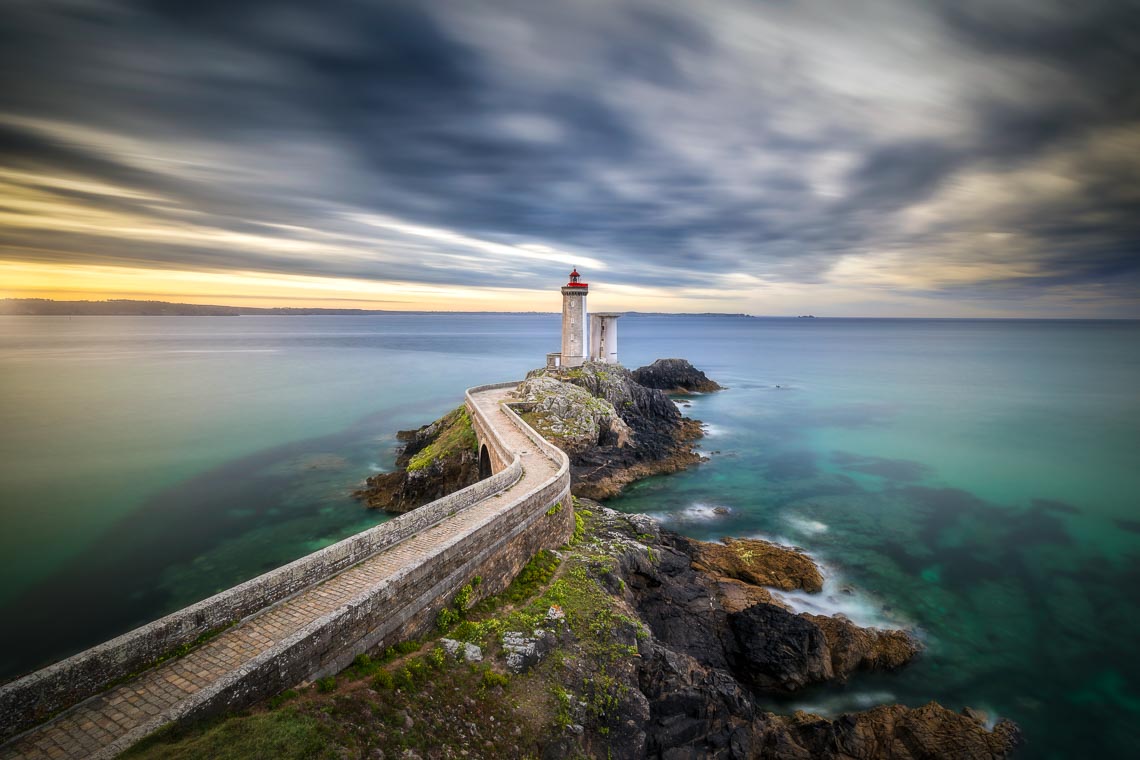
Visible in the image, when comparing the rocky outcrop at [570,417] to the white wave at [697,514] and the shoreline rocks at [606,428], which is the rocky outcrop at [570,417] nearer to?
the shoreline rocks at [606,428]

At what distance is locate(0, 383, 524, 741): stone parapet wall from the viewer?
5.77 m

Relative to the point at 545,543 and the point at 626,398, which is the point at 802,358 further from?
the point at 545,543

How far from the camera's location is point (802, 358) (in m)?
88.4

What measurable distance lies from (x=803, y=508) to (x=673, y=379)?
3088 cm

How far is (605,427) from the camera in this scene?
27.0 meters

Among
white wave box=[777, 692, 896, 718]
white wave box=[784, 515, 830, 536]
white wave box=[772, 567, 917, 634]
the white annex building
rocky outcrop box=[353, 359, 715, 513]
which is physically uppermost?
the white annex building

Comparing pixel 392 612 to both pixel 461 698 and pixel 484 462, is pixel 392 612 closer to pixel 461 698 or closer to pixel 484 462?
pixel 461 698

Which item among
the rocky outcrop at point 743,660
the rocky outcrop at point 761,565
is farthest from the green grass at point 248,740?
the rocky outcrop at point 761,565

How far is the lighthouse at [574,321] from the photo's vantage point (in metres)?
35.1

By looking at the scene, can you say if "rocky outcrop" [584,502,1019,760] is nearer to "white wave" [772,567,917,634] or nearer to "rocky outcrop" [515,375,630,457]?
"white wave" [772,567,917,634]

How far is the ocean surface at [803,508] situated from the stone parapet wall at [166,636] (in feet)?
33.1

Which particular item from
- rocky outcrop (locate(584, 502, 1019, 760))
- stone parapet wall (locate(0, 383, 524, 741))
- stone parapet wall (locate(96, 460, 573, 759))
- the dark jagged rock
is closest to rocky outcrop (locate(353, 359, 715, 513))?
rocky outcrop (locate(584, 502, 1019, 760))

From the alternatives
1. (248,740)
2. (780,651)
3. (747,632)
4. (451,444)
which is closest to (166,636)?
(248,740)

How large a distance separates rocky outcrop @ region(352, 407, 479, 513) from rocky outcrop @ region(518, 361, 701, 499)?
133 inches
